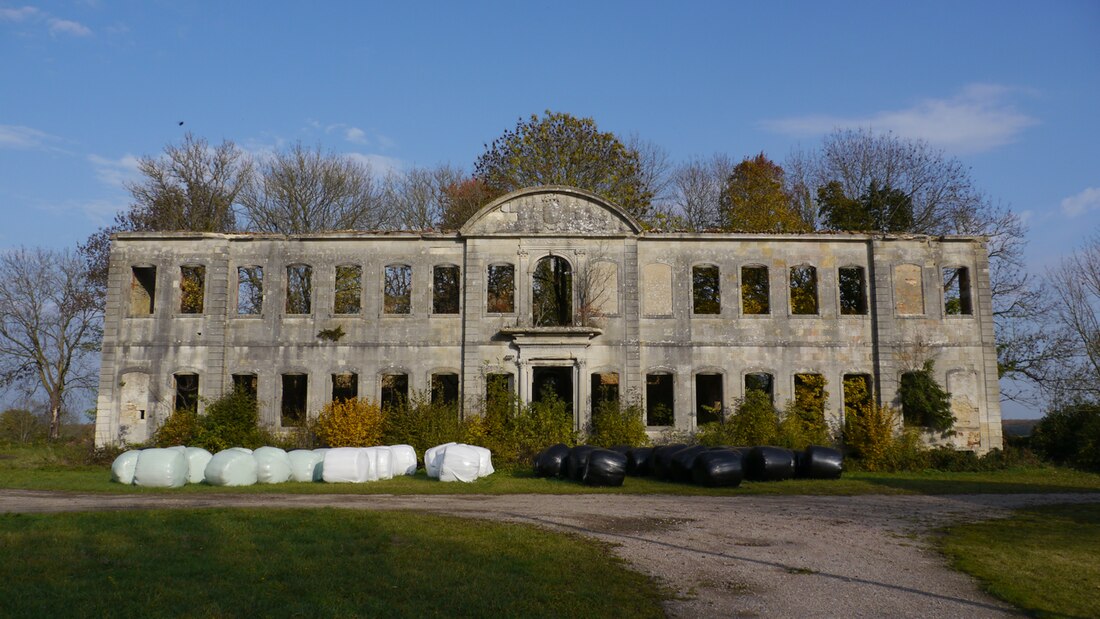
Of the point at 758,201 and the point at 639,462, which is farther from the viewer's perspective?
the point at 758,201

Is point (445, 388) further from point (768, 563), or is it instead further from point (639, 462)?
point (768, 563)

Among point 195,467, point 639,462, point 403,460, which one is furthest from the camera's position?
point 403,460

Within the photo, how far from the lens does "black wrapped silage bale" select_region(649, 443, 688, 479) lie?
843 inches

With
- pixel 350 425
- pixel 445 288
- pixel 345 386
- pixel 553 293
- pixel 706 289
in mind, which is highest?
pixel 445 288

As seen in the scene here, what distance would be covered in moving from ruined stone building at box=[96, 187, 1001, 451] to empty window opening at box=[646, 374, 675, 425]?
0.16 meters

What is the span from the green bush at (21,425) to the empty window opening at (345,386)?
65.9ft

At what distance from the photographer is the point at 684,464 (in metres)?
20.8

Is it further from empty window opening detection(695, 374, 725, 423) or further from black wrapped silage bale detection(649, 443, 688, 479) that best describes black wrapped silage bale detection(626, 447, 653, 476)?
empty window opening detection(695, 374, 725, 423)

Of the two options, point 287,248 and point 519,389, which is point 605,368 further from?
point 287,248

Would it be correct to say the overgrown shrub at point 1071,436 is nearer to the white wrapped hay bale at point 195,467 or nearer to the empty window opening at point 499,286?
the empty window opening at point 499,286

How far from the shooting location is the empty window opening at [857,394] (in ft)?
92.9

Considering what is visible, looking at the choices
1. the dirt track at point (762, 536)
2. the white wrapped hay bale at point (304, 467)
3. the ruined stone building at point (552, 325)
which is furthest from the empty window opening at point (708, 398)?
the white wrapped hay bale at point (304, 467)

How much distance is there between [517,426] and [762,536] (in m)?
13.4

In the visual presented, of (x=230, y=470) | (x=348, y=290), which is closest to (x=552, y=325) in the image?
(x=230, y=470)
